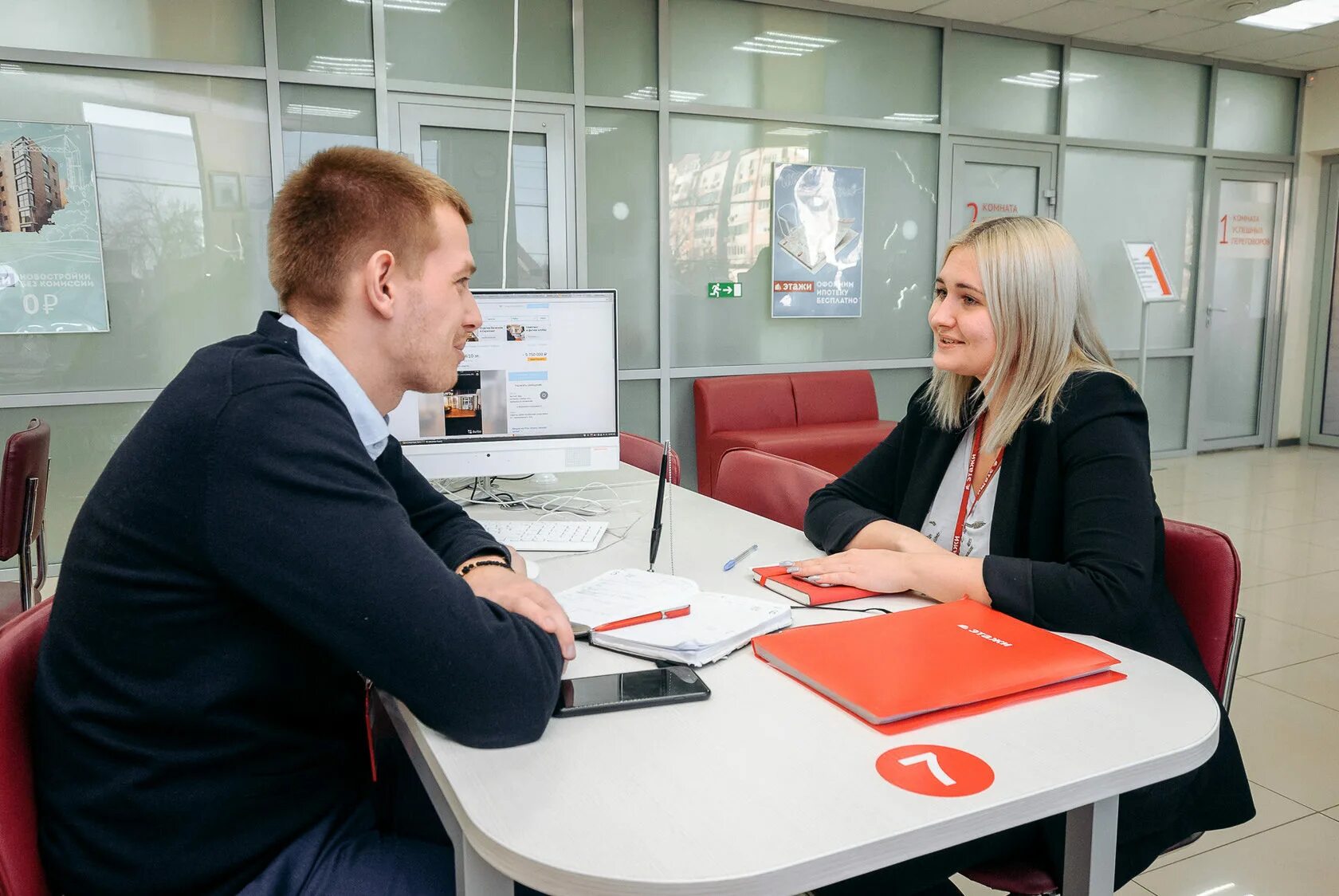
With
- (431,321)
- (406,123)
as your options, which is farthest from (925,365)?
(431,321)

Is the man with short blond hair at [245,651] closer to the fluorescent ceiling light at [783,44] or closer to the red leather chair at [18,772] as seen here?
the red leather chair at [18,772]

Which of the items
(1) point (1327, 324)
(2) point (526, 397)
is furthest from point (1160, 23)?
(2) point (526, 397)

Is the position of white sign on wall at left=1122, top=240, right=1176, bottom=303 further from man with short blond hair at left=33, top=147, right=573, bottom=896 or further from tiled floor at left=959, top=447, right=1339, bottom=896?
man with short blond hair at left=33, top=147, right=573, bottom=896

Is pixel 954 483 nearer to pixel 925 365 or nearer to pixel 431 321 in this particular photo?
pixel 431 321

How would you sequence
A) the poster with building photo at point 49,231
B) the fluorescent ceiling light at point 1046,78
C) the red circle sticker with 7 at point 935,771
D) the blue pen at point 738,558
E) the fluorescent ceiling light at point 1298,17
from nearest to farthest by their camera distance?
the red circle sticker with 7 at point 935,771, the blue pen at point 738,558, the poster with building photo at point 49,231, the fluorescent ceiling light at point 1298,17, the fluorescent ceiling light at point 1046,78

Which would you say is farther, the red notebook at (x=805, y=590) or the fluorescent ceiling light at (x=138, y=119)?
the fluorescent ceiling light at (x=138, y=119)

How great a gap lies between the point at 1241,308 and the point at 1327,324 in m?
0.89

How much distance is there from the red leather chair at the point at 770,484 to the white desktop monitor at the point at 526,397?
1.14 feet

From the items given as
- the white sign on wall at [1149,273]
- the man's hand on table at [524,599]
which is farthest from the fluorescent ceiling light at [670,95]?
the man's hand on table at [524,599]

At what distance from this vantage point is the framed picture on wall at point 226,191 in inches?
180

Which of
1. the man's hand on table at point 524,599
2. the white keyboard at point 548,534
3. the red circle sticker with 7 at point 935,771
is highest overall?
the man's hand on table at point 524,599

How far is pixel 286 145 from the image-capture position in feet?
15.4

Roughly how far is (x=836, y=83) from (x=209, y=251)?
3876 mm

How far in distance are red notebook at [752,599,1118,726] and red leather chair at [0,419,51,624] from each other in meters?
1.87
